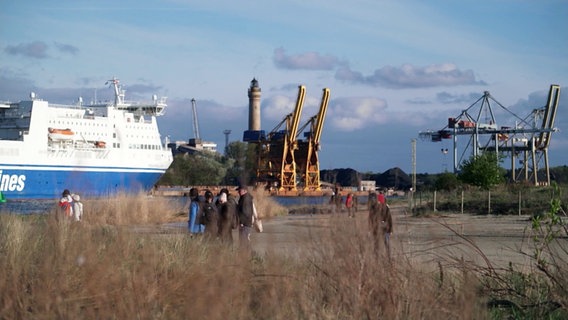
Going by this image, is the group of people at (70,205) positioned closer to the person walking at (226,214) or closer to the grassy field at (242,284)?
the person walking at (226,214)

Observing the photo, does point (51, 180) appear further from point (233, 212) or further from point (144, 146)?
point (233, 212)

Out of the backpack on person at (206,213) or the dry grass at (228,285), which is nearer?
the dry grass at (228,285)

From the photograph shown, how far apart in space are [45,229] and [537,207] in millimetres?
23588

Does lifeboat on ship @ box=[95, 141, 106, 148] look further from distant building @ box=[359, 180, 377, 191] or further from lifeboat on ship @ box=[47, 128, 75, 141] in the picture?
distant building @ box=[359, 180, 377, 191]

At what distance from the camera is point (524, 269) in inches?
409

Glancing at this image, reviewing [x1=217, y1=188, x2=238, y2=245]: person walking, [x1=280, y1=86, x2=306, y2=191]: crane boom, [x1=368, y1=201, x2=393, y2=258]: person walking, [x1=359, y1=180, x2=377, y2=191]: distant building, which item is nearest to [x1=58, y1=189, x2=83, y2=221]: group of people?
[x1=217, y1=188, x2=238, y2=245]: person walking

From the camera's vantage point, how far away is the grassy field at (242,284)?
6004mm

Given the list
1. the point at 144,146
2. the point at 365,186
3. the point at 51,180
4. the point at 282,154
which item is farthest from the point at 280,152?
the point at 51,180

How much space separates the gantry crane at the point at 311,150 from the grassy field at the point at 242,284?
6346cm

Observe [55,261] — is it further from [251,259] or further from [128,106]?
[128,106]

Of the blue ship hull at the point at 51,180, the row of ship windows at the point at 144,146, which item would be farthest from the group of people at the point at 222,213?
the row of ship windows at the point at 144,146

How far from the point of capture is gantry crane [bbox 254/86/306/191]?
71.3m

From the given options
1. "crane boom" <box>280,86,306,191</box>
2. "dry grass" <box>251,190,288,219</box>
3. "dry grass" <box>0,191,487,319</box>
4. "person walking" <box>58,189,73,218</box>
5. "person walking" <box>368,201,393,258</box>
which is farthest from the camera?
"crane boom" <box>280,86,306,191</box>

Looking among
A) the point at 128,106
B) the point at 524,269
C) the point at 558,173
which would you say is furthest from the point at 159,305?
the point at 558,173
